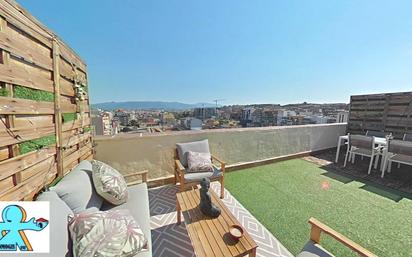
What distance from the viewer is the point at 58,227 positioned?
117cm

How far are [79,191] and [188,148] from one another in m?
1.88

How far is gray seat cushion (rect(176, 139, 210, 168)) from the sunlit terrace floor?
674mm

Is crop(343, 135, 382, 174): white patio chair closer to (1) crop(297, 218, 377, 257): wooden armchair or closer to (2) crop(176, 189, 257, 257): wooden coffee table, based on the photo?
(1) crop(297, 218, 377, 257): wooden armchair

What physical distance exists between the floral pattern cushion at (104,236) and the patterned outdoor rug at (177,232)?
2.56ft

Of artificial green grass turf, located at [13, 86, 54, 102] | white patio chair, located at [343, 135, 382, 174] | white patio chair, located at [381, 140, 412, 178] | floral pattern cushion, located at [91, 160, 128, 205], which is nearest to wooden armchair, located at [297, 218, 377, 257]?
floral pattern cushion, located at [91, 160, 128, 205]

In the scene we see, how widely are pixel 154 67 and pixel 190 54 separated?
10.4 ft

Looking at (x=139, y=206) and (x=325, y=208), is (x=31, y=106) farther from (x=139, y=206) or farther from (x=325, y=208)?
(x=325, y=208)

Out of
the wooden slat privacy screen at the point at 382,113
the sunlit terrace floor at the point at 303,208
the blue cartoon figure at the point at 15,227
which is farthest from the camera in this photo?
the wooden slat privacy screen at the point at 382,113

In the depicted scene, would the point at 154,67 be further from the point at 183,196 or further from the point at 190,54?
the point at 183,196

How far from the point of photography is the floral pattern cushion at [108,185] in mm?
1853

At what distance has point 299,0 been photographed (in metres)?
3.87

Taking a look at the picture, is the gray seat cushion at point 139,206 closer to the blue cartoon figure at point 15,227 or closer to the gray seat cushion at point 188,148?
the blue cartoon figure at point 15,227

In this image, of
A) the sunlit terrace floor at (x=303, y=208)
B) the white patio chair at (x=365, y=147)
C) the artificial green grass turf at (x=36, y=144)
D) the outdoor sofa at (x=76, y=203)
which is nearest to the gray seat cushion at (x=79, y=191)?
the outdoor sofa at (x=76, y=203)

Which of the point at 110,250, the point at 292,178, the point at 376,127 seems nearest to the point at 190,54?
the point at 292,178
